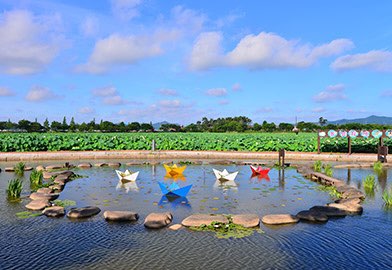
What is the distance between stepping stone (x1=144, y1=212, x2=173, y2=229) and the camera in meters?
7.30

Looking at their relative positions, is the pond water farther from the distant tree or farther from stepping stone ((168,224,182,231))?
the distant tree

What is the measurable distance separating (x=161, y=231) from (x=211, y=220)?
1.19m

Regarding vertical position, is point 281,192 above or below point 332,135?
below

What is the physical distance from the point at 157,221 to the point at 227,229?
A: 5.20 feet

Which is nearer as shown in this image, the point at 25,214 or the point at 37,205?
the point at 25,214

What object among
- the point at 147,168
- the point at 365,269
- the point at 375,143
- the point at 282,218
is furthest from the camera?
the point at 375,143

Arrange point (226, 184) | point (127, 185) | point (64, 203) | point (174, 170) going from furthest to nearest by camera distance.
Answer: point (174, 170), point (226, 184), point (127, 185), point (64, 203)

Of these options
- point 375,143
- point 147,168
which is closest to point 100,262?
point 147,168

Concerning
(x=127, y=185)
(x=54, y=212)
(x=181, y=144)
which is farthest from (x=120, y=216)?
(x=181, y=144)

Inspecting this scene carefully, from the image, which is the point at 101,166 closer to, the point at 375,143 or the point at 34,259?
the point at 34,259

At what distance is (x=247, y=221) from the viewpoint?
24.5 feet

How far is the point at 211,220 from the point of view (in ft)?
24.7

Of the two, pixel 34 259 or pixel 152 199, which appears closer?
pixel 34 259

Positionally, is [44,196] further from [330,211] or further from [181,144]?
[181,144]
